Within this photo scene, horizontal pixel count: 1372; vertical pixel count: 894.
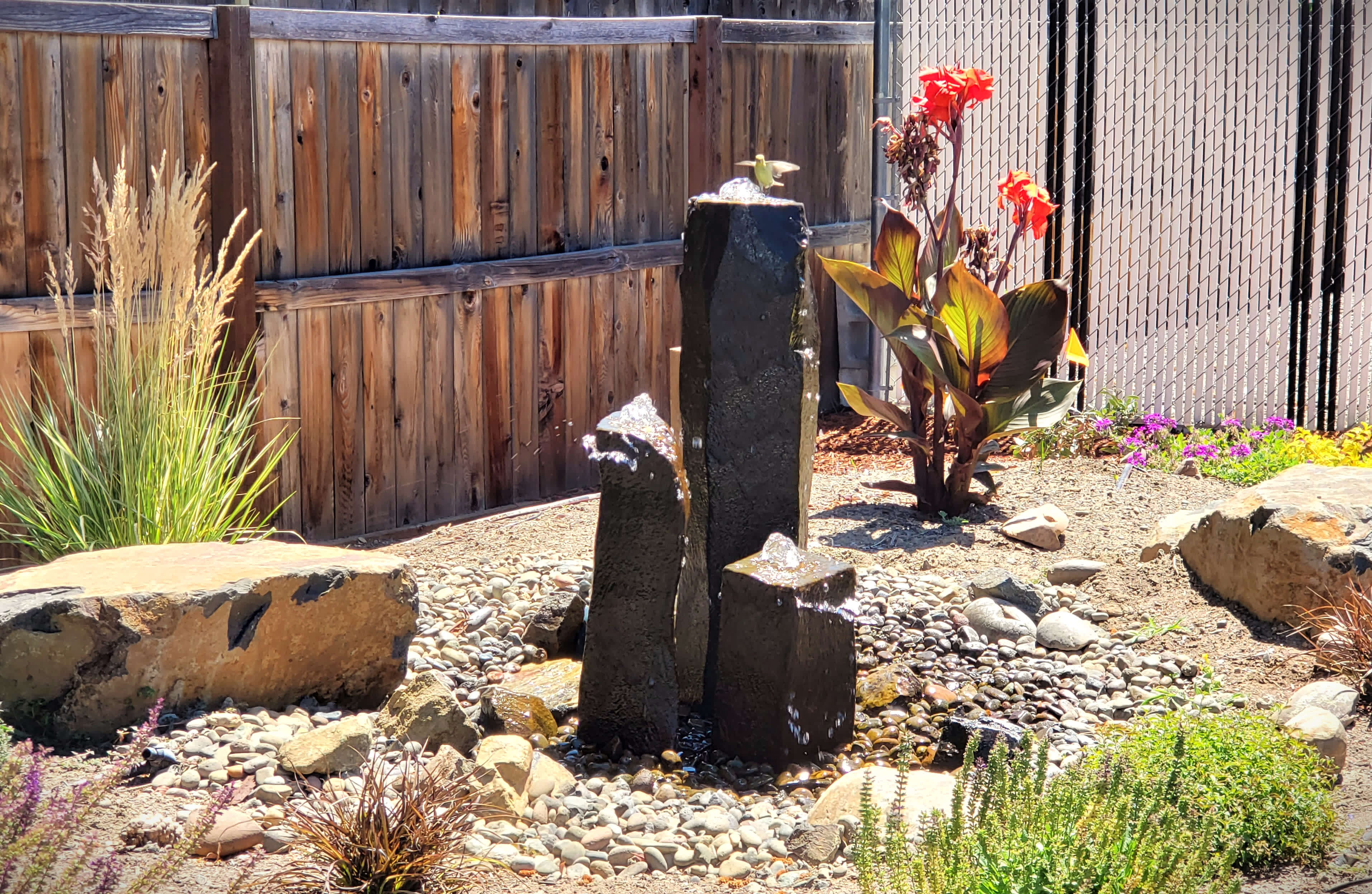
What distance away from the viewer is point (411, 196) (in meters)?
6.15

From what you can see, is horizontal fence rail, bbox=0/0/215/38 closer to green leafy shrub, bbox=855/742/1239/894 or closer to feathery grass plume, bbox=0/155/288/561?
feathery grass plume, bbox=0/155/288/561

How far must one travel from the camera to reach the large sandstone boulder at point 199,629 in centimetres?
357

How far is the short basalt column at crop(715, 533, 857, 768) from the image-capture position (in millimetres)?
3822

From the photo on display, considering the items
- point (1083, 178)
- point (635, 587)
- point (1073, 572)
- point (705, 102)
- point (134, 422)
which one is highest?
point (705, 102)

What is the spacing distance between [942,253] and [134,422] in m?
3.46

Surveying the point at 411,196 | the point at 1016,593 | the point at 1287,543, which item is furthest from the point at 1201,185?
the point at 411,196

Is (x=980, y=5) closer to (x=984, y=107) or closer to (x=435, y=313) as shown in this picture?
(x=984, y=107)

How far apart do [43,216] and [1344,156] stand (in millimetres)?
6580

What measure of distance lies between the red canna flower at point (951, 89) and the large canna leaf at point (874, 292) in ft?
2.44

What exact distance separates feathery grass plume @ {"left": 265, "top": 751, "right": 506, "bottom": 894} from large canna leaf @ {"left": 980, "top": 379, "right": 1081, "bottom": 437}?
3.52 meters

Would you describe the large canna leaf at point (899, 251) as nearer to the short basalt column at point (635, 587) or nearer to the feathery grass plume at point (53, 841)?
the short basalt column at point (635, 587)

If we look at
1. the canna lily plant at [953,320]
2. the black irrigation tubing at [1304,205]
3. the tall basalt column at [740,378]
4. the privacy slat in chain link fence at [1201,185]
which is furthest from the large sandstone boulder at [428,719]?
the black irrigation tubing at [1304,205]

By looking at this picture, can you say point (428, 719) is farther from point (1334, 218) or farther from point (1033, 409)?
point (1334, 218)

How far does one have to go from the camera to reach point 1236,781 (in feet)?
10.8
